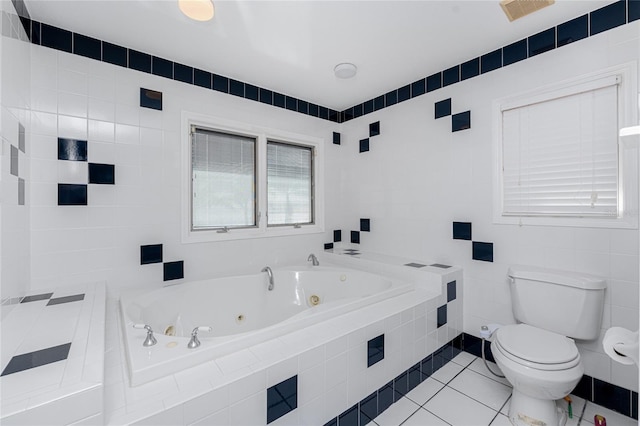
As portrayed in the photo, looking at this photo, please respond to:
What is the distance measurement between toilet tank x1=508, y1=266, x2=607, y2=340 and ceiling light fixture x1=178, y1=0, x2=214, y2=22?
2.34 metres

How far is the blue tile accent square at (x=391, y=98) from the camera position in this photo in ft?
8.58

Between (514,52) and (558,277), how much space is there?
4.78 feet

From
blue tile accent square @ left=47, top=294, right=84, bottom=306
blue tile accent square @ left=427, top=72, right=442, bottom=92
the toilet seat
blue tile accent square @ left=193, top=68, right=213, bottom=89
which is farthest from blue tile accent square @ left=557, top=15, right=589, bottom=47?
blue tile accent square @ left=47, top=294, right=84, bottom=306

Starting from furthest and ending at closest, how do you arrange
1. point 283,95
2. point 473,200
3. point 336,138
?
1. point 336,138
2. point 283,95
3. point 473,200

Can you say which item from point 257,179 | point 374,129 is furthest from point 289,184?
point 374,129

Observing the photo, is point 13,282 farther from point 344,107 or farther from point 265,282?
point 344,107

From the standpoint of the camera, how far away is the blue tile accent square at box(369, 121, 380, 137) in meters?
2.79

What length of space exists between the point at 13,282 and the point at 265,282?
1384 millimetres

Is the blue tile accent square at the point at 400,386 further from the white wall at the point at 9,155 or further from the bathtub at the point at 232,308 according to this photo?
the white wall at the point at 9,155

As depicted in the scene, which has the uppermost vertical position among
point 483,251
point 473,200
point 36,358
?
point 473,200

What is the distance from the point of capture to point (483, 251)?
2.05 meters

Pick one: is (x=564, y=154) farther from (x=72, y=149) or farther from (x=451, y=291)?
(x=72, y=149)

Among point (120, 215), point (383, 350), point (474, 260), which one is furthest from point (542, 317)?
point (120, 215)

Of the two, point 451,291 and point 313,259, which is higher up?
point 313,259
